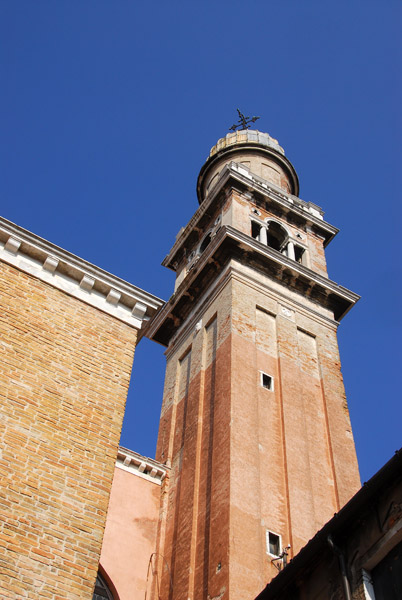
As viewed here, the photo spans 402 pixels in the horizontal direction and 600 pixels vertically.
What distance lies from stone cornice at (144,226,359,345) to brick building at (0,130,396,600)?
5 centimetres

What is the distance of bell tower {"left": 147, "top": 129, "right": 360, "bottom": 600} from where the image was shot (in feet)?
57.5

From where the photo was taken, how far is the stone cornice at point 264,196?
1126 inches

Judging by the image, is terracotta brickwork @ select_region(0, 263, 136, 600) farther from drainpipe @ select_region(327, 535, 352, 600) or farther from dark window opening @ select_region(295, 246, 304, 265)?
dark window opening @ select_region(295, 246, 304, 265)

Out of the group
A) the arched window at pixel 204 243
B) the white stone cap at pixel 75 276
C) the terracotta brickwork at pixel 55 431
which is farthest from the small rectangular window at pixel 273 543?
the arched window at pixel 204 243

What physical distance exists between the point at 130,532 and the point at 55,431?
30.0 ft

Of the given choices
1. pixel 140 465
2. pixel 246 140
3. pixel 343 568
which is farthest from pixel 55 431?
pixel 246 140

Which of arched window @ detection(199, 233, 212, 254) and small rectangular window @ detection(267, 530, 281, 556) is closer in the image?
small rectangular window @ detection(267, 530, 281, 556)

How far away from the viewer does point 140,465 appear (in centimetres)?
2048

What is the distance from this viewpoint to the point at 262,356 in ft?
73.2

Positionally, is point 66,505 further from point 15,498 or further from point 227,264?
point 227,264

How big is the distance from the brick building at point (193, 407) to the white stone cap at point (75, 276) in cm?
3

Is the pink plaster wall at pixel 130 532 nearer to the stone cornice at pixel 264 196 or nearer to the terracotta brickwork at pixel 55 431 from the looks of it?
the terracotta brickwork at pixel 55 431

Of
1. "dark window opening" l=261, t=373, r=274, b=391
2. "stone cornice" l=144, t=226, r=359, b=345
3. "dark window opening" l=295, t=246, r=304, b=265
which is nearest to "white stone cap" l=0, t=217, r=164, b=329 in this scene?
"dark window opening" l=261, t=373, r=274, b=391

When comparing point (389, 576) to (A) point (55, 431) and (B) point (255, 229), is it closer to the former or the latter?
(A) point (55, 431)
